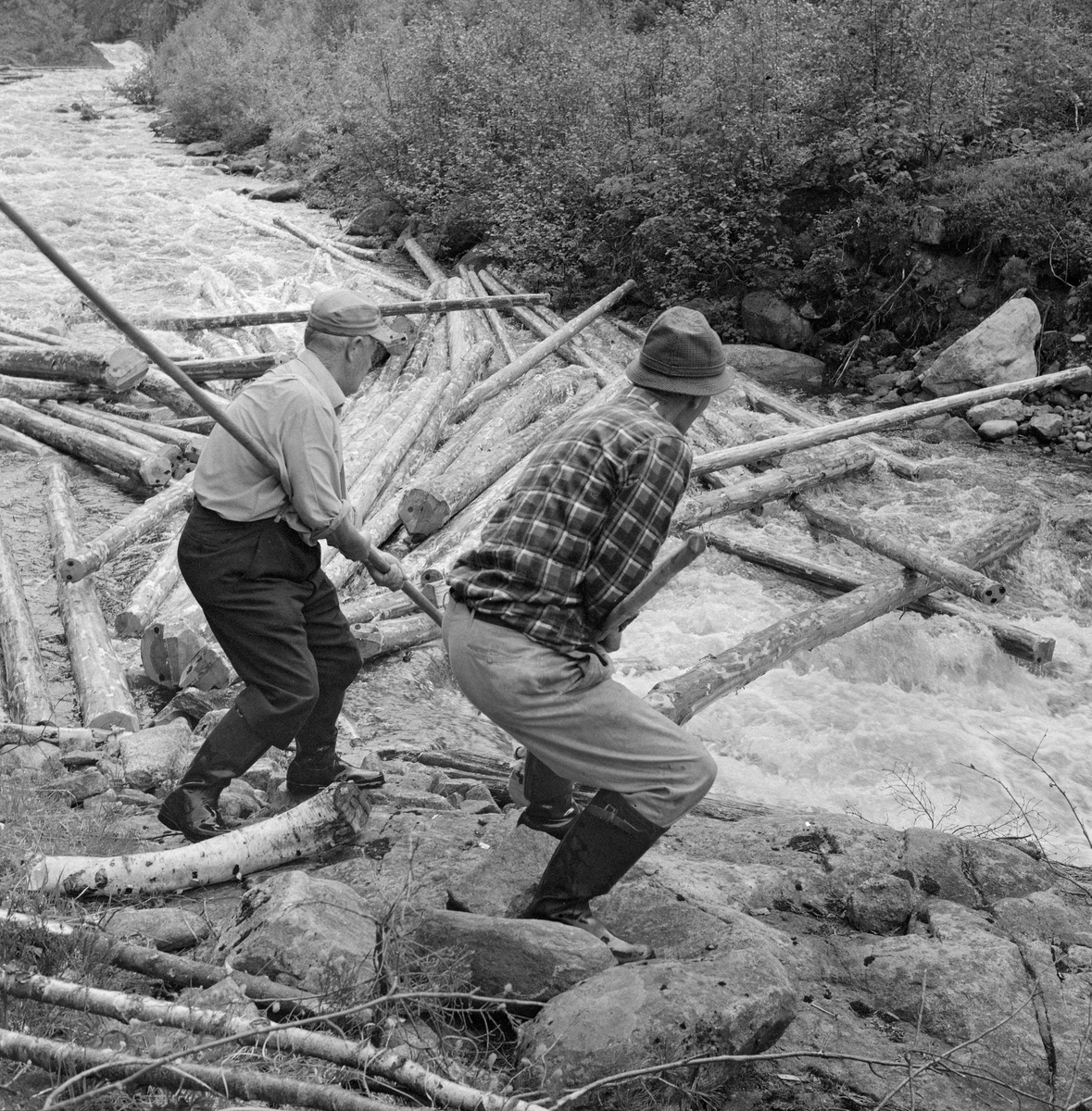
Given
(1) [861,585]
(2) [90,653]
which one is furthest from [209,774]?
(1) [861,585]

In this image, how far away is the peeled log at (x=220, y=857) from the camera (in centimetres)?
354

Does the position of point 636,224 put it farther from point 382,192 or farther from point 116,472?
point 116,472

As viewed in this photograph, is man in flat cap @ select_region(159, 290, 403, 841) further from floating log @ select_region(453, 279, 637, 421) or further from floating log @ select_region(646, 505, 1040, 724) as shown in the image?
floating log @ select_region(453, 279, 637, 421)

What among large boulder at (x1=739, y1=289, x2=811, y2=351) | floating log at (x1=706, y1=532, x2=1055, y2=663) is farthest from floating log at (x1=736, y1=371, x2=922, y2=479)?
floating log at (x1=706, y1=532, x2=1055, y2=663)

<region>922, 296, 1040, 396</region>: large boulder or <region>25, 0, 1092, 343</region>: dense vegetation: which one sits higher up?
<region>25, 0, 1092, 343</region>: dense vegetation

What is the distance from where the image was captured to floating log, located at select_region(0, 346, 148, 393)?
10148 millimetres

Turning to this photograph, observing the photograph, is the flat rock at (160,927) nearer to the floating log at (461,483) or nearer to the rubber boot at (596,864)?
the rubber boot at (596,864)

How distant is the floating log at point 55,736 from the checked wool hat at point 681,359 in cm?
356

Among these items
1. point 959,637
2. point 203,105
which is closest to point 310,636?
point 959,637

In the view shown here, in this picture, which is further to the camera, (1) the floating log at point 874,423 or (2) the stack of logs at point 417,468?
(1) the floating log at point 874,423

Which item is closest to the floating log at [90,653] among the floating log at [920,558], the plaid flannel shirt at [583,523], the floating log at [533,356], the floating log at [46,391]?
the floating log at [46,391]

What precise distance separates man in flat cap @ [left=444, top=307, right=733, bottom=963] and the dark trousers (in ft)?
3.32

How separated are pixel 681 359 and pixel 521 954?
171 cm

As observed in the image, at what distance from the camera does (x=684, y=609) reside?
850 cm
